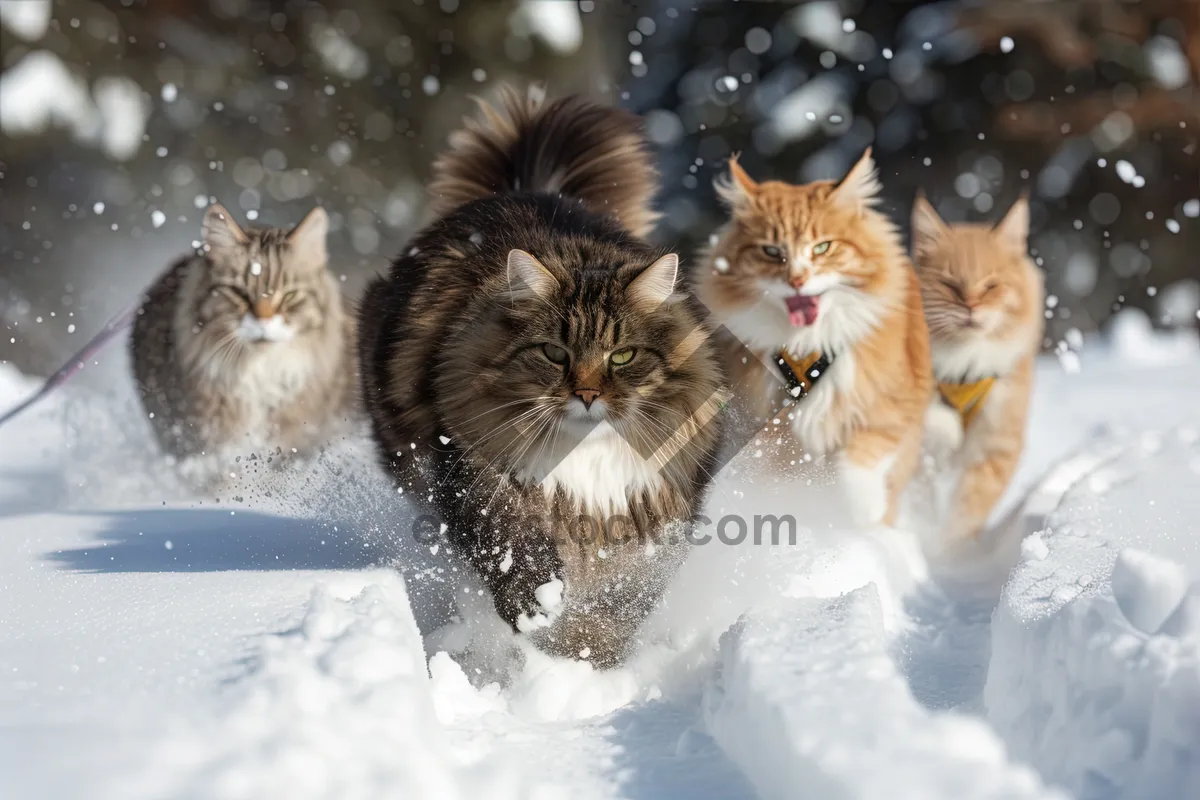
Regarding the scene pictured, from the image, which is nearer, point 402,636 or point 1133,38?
point 402,636

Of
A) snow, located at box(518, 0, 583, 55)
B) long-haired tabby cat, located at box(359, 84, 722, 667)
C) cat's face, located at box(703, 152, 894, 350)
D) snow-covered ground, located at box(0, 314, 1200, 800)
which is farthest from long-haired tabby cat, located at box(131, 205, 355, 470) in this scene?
snow, located at box(518, 0, 583, 55)

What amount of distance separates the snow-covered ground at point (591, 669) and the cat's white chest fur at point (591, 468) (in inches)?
16.1

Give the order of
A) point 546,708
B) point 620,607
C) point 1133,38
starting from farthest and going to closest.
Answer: point 1133,38 < point 620,607 < point 546,708

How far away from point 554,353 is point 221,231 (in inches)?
95.6

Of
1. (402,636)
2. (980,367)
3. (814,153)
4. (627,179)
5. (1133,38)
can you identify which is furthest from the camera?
(1133,38)

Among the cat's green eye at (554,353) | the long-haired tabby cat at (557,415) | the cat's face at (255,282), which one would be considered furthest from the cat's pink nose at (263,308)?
the cat's green eye at (554,353)

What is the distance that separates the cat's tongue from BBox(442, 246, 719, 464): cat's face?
1.03m

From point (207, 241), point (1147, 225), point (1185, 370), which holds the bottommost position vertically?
point (1185, 370)

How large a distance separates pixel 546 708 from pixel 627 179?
71.3 inches

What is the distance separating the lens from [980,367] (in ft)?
12.7

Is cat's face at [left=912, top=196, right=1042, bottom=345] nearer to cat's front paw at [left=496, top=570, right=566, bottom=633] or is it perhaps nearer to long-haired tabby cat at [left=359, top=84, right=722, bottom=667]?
long-haired tabby cat at [left=359, top=84, right=722, bottom=667]

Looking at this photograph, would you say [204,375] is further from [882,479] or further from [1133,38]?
[1133,38]

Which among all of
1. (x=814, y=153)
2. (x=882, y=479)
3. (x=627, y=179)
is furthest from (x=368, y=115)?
(x=882, y=479)

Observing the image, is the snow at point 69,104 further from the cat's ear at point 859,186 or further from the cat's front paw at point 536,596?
the cat's front paw at point 536,596
